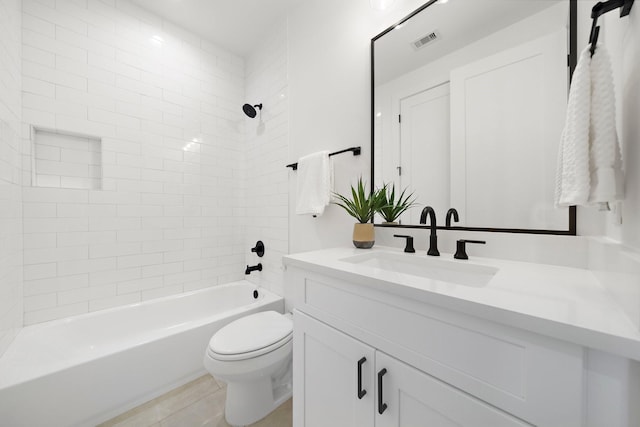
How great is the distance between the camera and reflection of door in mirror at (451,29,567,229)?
2.69ft

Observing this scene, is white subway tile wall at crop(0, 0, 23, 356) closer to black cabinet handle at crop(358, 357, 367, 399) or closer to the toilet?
the toilet

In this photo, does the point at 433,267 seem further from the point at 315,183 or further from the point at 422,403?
the point at 315,183

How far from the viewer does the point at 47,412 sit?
1.09m

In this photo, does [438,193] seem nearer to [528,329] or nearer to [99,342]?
[528,329]

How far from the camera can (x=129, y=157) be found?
6.02ft

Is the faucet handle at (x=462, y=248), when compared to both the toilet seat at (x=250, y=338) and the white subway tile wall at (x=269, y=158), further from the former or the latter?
the white subway tile wall at (x=269, y=158)

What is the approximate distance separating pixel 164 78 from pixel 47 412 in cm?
226

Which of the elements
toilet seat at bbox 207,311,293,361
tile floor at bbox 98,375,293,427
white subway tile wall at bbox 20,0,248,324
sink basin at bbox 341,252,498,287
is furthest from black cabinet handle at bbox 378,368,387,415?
white subway tile wall at bbox 20,0,248,324

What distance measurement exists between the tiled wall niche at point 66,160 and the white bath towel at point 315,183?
1.53 metres

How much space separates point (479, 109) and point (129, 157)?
91.1 inches

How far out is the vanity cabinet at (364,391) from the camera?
54cm

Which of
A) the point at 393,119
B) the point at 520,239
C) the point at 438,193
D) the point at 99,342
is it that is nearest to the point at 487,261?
the point at 520,239

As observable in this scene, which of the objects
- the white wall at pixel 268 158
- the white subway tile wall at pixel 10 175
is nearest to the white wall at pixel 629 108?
the white wall at pixel 268 158

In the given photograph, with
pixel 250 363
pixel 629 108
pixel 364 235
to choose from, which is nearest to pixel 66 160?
pixel 250 363
